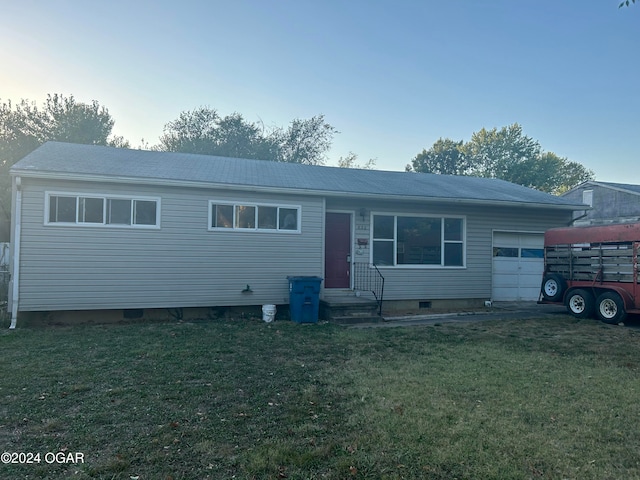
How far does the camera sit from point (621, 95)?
1352 cm

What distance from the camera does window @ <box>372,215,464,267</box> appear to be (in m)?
10.8

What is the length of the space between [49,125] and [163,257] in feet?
83.7

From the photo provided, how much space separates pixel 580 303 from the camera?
9.75m

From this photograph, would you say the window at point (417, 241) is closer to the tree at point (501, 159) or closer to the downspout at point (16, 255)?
the downspout at point (16, 255)

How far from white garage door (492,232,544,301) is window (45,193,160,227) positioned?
29.9ft

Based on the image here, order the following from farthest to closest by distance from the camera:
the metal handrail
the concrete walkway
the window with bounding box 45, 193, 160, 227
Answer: the metal handrail, the concrete walkway, the window with bounding box 45, 193, 160, 227

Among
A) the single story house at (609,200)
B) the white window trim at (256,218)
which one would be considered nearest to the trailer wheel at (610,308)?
the white window trim at (256,218)

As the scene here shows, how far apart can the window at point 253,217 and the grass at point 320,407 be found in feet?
9.81

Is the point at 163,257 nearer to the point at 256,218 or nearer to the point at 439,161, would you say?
the point at 256,218

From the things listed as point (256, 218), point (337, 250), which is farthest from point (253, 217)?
point (337, 250)

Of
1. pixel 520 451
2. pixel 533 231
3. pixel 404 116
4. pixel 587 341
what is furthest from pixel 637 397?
pixel 404 116

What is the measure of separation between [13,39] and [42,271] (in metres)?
5.58

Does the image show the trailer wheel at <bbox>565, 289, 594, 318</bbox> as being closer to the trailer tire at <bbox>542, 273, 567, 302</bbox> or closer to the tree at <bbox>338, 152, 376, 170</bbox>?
the trailer tire at <bbox>542, 273, 567, 302</bbox>

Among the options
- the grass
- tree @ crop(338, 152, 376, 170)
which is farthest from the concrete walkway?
tree @ crop(338, 152, 376, 170)
